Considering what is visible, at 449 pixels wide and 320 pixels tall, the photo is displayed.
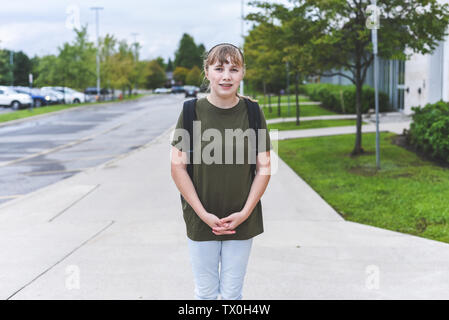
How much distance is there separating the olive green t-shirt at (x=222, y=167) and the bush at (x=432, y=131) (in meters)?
8.47

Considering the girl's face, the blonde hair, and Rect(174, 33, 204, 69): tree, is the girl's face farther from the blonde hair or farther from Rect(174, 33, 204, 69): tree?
Rect(174, 33, 204, 69): tree

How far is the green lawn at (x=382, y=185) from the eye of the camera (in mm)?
7016

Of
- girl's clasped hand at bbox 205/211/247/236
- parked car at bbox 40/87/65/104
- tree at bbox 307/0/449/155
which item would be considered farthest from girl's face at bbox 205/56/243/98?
parked car at bbox 40/87/65/104

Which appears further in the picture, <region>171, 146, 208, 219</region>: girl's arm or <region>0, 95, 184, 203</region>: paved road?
<region>0, 95, 184, 203</region>: paved road

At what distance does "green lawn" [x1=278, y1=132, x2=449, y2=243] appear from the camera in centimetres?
702

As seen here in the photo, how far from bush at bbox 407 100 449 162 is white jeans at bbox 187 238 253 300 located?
8.43 m

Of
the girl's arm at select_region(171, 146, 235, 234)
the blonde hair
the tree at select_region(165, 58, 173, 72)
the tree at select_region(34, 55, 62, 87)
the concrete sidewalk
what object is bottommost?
the concrete sidewalk

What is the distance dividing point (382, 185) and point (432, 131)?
266 centimetres

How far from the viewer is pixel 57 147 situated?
17031 mm

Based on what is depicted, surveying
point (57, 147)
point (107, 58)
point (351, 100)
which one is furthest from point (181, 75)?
point (57, 147)

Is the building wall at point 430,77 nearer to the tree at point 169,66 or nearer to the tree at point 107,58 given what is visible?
the tree at point 107,58
